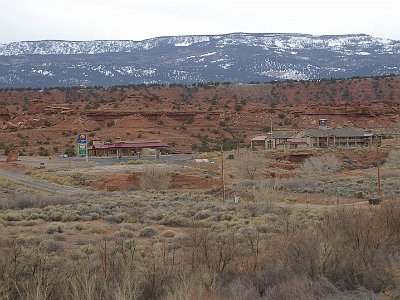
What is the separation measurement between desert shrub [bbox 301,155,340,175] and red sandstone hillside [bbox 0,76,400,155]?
80.0ft

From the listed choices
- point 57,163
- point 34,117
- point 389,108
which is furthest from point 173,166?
point 389,108

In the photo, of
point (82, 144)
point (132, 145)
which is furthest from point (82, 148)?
point (132, 145)

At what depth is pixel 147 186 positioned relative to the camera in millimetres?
48469

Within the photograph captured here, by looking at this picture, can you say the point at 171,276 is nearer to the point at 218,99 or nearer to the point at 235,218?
the point at 235,218

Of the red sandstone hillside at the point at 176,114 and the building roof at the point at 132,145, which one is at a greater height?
the red sandstone hillside at the point at 176,114

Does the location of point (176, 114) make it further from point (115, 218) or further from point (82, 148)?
point (115, 218)

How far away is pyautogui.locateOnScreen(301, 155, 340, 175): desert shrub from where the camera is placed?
58.4 m

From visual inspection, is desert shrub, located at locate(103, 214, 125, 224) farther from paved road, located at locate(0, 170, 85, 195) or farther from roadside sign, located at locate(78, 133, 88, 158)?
roadside sign, located at locate(78, 133, 88, 158)

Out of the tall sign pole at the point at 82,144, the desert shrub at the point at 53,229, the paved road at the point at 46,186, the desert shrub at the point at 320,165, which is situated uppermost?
the desert shrub at the point at 53,229

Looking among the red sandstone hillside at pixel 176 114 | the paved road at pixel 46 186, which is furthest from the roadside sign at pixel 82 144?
the red sandstone hillside at pixel 176 114

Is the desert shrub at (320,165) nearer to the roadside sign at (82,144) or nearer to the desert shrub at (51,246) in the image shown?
the roadside sign at (82,144)

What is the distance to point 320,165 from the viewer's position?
60.0m

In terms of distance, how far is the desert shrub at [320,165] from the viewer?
2298 inches

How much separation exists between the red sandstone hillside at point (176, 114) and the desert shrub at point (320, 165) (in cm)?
2437
